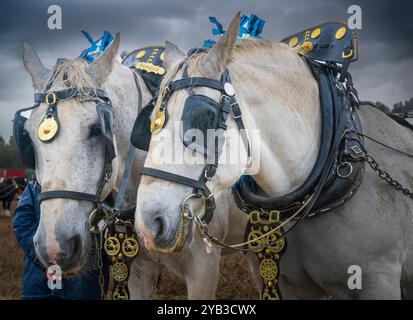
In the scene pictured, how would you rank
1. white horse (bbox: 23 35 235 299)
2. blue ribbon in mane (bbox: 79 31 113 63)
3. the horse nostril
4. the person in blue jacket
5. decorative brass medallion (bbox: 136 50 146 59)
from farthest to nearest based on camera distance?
1. decorative brass medallion (bbox: 136 50 146 59)
2. the person in blue jacket
3. blue ribbon in mane (bbox: 79 31 113 63)
4. white horse (bbox: 23 35 235 299)
5. the horse nostril

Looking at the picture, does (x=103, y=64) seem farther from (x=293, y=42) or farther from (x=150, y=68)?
(x=293, y=42)

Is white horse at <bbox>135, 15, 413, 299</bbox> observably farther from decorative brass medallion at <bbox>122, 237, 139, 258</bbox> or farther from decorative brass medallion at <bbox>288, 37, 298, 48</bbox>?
decorative brass medallion at <bbox>122, 237, 139, 258</bbox>

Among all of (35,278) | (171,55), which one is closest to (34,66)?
(171,55)

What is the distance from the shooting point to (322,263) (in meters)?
2.53

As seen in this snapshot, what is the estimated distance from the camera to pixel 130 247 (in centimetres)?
323

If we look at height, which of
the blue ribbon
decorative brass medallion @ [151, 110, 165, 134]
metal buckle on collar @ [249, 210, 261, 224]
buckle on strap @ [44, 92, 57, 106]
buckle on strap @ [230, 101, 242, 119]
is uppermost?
the blue ribbon

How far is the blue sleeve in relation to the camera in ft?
10.5

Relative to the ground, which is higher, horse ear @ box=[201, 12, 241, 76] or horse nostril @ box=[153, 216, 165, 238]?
horse ear @ box=[201, 12, 241, 76]

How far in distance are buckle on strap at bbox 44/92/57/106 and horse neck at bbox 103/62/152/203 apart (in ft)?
1.23

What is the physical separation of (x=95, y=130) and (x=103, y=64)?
489mm

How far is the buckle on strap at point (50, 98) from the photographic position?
2641 mm

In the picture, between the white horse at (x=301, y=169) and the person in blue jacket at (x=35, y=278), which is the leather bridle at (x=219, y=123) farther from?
the person in blue jacket at (x=35, y=278)

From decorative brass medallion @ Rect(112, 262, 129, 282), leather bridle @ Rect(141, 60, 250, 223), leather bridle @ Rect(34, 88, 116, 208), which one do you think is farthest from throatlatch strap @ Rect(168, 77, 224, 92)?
decorative brass medallion @ Rect(112, 262, 129, 282)
